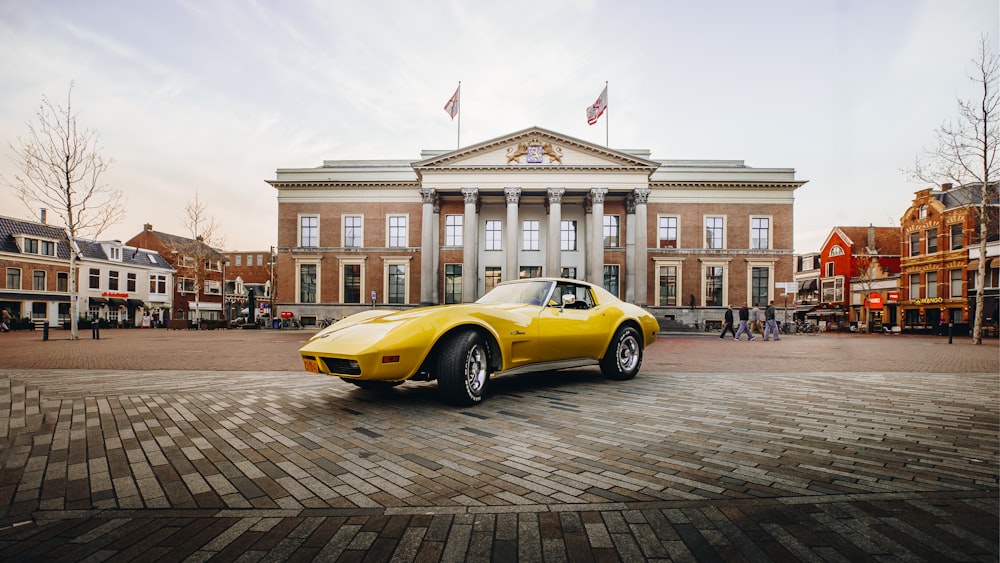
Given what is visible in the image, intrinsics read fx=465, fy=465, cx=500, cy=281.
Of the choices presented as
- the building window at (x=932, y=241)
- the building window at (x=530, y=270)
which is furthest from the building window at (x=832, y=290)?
the building window at (x=530, y=270)

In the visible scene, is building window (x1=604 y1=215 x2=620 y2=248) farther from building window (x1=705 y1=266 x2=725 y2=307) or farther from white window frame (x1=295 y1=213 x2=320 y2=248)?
white window frame (x1=295 y1=213 x2=320 y2=248)

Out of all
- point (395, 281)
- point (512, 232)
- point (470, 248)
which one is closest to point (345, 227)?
point (395, 281)

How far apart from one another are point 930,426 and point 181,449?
6400mm

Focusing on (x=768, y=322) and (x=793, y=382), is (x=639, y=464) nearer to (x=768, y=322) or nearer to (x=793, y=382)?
(x=793, y=382)

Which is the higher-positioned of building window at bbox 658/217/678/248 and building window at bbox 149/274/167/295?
building window at bbox 658/217/678/248

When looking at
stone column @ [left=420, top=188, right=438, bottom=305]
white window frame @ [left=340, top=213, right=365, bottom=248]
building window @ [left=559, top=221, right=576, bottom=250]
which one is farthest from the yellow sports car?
white window frame @ [left=340, top=213, right=365, bottom=248]

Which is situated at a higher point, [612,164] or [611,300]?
[612,164]

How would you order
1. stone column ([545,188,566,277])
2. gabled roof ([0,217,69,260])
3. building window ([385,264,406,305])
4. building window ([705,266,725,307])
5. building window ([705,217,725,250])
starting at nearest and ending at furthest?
stone column ([545,188,566,277]), gabled roof ([0,217,69,260]), building window ([705,266,725,307]), building window ([705,217,725,250]), building window ([385,264,406,305])

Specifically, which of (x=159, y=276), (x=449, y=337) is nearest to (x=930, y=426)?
(x=449, y=337)

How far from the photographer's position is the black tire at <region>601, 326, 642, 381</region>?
22.6 feet

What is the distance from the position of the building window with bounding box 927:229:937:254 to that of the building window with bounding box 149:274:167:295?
68587 millimetres

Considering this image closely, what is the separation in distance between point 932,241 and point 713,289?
57.4ft

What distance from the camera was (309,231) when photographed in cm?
3638

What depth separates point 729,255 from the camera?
3469 centimetres
